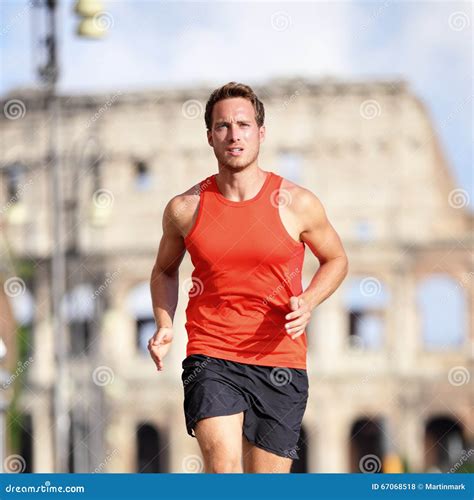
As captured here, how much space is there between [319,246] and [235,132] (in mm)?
491

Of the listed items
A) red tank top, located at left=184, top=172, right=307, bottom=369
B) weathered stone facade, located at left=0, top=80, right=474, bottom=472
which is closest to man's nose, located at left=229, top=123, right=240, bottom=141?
red tank top, located at left=184, top=172, right=307, bottom=369

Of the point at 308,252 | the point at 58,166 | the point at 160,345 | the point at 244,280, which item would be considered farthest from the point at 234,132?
the point at 308,252

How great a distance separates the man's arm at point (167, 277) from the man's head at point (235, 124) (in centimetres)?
25

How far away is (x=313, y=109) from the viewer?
38.0m

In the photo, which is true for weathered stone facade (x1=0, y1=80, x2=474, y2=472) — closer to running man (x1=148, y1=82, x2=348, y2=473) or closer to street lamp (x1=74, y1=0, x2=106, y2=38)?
street lamp (x1=74, y1=0, x2=106, y2=38)

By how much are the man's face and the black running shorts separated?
656mm

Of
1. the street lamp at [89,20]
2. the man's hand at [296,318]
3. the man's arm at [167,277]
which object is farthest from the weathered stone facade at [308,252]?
the man's hand at [296,318]

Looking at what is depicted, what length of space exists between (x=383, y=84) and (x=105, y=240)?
952 centimetres

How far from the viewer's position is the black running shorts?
4.01 metres

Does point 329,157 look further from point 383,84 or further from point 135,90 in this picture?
point 135,90

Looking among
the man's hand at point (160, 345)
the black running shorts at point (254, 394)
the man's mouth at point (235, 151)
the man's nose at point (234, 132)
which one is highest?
the man's nose at point (234, 132)

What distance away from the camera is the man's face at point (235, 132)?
4.02m

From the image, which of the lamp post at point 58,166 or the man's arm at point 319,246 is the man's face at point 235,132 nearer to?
the man's arm at point 319,246
